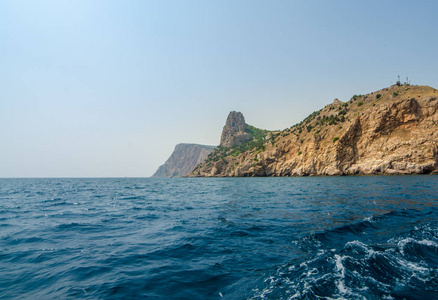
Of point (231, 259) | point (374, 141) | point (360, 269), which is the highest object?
point (374, 141)

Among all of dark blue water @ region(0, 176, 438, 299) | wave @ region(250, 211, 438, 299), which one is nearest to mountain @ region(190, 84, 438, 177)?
dark blue water @ region(0, 176, 438, 299)

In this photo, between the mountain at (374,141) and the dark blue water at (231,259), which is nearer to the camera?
the dark blue water at (231,259)

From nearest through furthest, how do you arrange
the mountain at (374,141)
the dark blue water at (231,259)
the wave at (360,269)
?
1. the wave at (360,269)
2. the dark blue water at (231,259)
3. the mountain at (374,141)

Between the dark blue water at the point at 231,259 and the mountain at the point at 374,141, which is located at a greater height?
the mountain at the point at 374,141

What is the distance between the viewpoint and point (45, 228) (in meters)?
14.1

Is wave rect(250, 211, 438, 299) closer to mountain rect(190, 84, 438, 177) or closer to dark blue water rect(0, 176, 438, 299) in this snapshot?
dark blue water rect(0, 176, 438, 299)

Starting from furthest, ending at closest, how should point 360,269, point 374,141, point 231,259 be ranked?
point 374,141, point 231,259, point 360,269

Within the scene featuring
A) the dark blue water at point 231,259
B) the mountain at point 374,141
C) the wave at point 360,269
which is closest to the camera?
the wave at point 360,269

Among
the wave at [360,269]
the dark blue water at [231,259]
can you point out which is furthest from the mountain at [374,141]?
the wave at [360,269]

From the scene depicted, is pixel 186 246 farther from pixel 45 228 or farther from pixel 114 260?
pixel 45 228

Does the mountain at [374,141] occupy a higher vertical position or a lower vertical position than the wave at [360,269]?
higher

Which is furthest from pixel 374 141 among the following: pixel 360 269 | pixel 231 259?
pixel 231 259

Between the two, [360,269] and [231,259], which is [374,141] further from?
[231,259]

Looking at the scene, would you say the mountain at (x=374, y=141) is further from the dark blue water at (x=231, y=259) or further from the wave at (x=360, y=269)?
the wave at (x=360, y=269)
